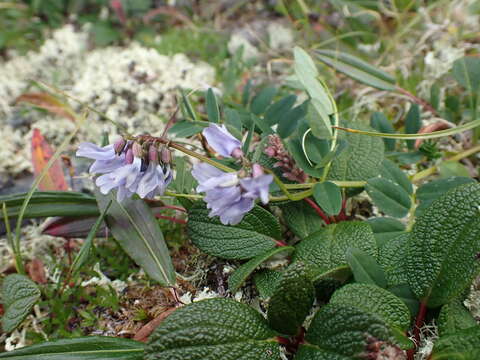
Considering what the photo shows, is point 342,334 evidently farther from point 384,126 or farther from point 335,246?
point 384,126

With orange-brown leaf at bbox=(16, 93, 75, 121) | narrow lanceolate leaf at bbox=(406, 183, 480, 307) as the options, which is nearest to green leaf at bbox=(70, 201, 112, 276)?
narrow lanceolate leaf at bbox=(406, 183, 480, 307)

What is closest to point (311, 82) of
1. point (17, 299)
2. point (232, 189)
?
point (232, 189)

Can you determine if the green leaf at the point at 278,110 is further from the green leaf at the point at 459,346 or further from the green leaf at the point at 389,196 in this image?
the green leaf at the point at 459,346

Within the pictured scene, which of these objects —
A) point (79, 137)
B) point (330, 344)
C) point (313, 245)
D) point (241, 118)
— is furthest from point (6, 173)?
point (330, 344)

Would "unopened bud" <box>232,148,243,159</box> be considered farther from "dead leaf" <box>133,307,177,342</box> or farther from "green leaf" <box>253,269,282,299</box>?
"dead leaf" <box>133,307,177,342</box>

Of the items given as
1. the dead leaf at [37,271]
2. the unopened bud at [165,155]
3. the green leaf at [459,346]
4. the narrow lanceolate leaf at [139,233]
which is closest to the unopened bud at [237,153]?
the unopened bud at [165,155]
